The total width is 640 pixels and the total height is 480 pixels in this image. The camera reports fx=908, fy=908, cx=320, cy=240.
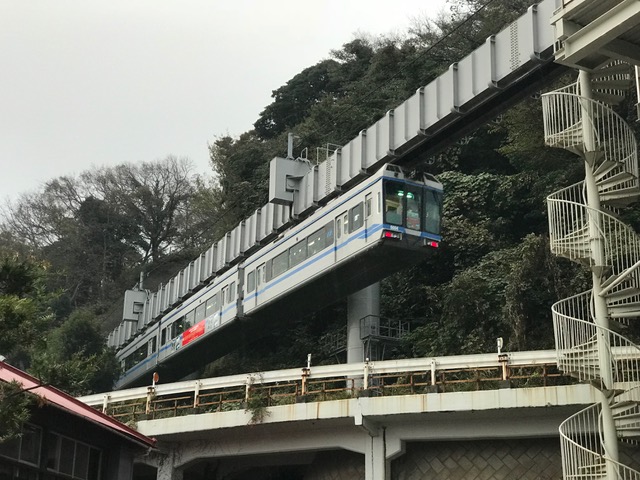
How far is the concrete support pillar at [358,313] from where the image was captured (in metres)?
29.8

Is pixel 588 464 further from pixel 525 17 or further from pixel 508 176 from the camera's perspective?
pixel 508 176

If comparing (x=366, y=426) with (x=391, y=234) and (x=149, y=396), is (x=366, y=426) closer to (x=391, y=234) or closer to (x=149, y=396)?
(x=149, y=396)

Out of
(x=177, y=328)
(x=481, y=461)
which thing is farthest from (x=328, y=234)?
(x=177, y=328)

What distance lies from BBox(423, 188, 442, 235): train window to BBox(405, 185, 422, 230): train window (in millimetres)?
355

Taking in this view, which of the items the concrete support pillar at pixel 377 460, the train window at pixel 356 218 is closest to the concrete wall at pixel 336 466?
the concrete support pillar at pixel 377 460

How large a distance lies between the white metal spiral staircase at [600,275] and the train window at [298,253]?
1191cm

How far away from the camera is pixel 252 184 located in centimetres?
4894

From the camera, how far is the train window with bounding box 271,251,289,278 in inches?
1238

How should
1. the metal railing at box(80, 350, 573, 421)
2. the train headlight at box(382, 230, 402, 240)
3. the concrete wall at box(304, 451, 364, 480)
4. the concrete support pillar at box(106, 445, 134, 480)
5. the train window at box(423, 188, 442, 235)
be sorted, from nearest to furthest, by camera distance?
the concrete support pillar at box(106, 445, 134, 480) < the metal railing at box(80, 350, 573, 421) < the concrete wall at box(304, 451, 364, 480) < the train headlight at box(382, 230, 402, 240) < the train window at box(423, 188, 442, 235)

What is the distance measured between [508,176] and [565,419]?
19992 mm

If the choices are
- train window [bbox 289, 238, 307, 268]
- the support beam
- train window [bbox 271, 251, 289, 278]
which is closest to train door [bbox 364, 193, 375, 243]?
train window [bbox 289, 238, 307, 268]

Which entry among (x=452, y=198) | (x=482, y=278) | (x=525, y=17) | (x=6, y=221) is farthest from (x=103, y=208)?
(x=525, y=17)

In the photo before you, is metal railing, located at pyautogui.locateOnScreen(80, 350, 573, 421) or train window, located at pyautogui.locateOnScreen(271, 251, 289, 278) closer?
metal railing, located at pyautogui.locateOnScreen(80, 350, 573, 421)

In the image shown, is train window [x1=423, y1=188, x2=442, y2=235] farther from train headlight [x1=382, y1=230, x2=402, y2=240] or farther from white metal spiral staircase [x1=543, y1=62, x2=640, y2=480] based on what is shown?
white metal spiral staircase [x1=543, y1=62, x2=640, y2=480]
